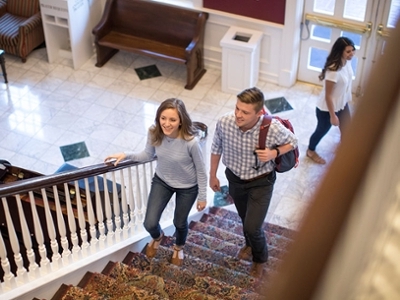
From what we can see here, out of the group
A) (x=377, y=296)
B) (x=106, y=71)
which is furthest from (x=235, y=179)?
(x=106, y=71)

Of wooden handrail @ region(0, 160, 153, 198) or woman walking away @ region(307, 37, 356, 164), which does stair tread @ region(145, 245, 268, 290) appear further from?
woman walking away @ region(307, 37, 356, 164)

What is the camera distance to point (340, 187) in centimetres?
57

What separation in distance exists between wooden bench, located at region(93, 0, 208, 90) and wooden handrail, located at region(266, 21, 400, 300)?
20.8 ft

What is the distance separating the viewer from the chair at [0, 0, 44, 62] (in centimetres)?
743

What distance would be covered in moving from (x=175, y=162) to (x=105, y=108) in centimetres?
338

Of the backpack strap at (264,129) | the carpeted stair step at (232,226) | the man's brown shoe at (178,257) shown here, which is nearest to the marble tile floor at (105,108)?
the carpeted stair step at (232,226)

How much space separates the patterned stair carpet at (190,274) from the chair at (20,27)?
3731 mm

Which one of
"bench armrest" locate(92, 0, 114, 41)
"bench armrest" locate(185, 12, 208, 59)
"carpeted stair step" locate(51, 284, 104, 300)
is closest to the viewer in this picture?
"carpeted stair step" locate(51, 284, 104, 300)

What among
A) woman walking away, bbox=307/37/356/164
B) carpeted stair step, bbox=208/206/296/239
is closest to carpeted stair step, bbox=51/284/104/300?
carpeted stair step, bbox=208/206/296/239

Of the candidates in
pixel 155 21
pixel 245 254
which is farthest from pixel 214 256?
pixel 155 21

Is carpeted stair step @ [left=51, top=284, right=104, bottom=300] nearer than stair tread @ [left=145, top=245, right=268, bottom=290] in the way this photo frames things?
Yes

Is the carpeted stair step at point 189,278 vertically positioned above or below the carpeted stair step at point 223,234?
above

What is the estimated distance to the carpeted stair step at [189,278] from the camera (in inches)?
146

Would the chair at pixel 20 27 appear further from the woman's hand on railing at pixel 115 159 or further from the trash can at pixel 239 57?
the woman's hand on railing at pixel 115 159
